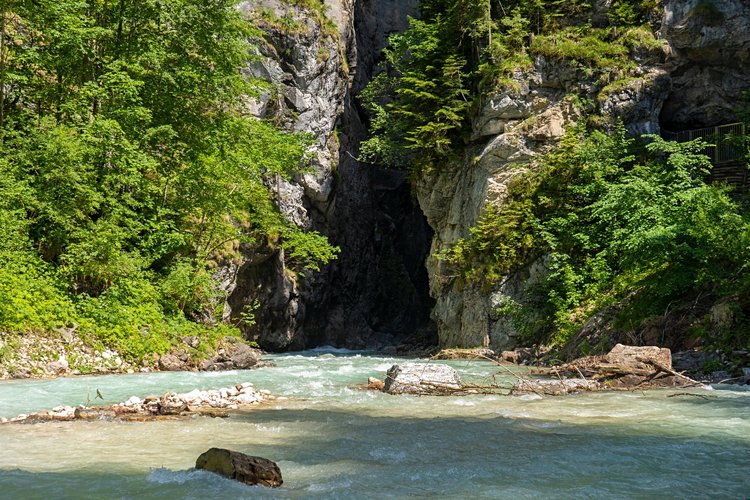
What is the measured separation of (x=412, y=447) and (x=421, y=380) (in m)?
4.79

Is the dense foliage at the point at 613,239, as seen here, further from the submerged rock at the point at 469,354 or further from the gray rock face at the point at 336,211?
the gray rock face at the point at 336,211

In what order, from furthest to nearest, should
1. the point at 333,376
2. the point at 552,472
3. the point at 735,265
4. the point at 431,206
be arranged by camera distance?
1. the point at 431,206
2. the point at 333,376
3. the point at 735,265
4. the point at 552,472

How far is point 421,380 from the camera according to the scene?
37.5ft

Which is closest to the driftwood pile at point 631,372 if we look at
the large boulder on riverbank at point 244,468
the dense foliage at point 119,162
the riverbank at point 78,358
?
the large boulder on riverbank at point 244,468

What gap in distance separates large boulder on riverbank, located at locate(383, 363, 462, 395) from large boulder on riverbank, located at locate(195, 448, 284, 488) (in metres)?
6.29

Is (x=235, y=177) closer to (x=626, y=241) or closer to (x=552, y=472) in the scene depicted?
(x=626, y=241)

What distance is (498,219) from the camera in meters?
22.8

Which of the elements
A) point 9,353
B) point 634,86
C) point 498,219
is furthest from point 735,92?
point 9,353

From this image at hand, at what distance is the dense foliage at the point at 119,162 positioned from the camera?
14055 mm

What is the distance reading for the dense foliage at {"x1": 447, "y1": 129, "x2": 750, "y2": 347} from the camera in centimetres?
1411

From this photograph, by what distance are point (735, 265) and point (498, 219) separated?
980 centimetres

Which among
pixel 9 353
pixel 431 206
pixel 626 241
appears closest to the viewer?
pixel 9 353

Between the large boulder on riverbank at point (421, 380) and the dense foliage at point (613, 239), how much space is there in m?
5.95

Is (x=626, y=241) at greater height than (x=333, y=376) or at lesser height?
greater
